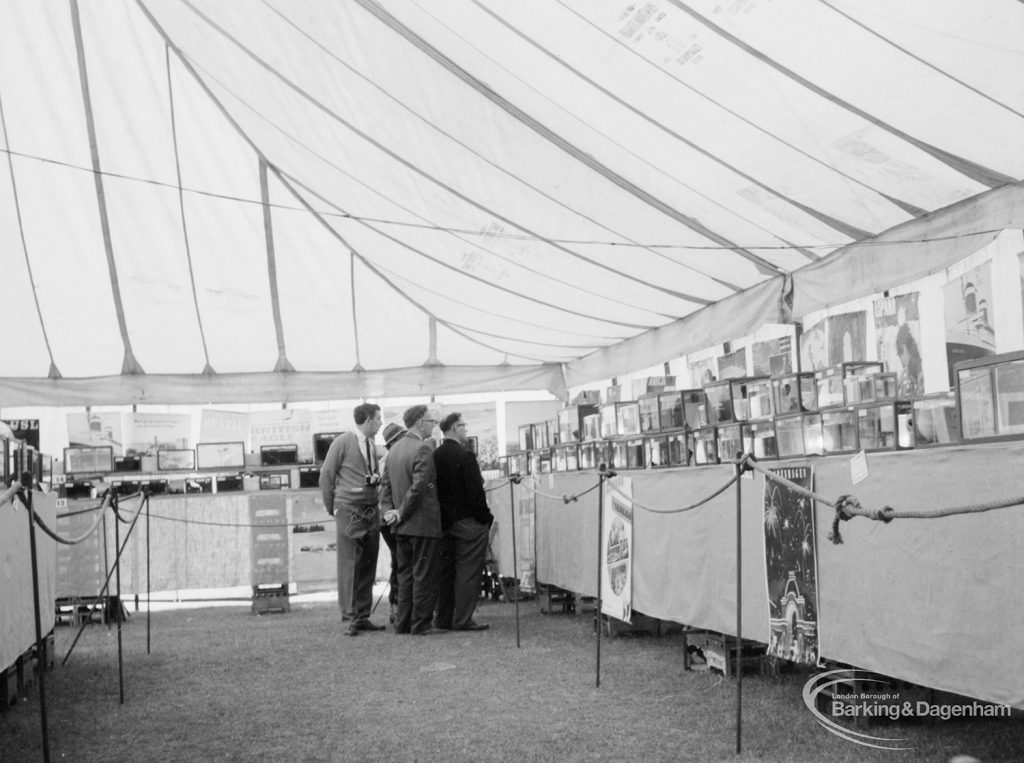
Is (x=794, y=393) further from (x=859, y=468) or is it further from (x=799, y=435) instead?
(x=859, y=468)

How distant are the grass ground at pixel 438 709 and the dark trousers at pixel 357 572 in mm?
561

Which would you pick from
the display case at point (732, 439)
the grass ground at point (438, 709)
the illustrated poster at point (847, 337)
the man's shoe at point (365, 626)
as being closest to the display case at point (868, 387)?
the display case at point (732, 439)

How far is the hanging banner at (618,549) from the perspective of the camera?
20.6 feet

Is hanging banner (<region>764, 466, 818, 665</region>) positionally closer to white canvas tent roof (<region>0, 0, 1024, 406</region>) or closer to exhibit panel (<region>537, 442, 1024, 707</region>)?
exhibit panel (<region>537, 442, 1024, 707</region>)

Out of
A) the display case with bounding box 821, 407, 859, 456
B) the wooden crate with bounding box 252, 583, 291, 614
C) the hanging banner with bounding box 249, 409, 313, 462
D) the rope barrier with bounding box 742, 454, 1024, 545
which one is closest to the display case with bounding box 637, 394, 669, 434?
the display case with bounding box 821, 407, 859, 456

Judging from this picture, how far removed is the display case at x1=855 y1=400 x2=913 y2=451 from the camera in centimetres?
474

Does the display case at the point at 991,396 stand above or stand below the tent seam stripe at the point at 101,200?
below

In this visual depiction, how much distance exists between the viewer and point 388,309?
1263 centimetres

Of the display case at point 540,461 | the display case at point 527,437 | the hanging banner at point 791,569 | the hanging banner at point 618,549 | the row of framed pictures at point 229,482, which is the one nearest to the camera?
the hanging banner at point 791,569

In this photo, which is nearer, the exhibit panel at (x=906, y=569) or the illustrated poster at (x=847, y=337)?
the exhibit panel at (x=906, y=569)

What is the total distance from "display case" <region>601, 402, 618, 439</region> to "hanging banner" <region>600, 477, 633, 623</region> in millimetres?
1258

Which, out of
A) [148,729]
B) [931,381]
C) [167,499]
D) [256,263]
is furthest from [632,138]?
[167,499]

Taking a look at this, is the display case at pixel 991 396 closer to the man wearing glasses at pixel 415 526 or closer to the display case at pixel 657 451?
the display case at pixel 657 451

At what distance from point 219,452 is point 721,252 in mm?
6642
